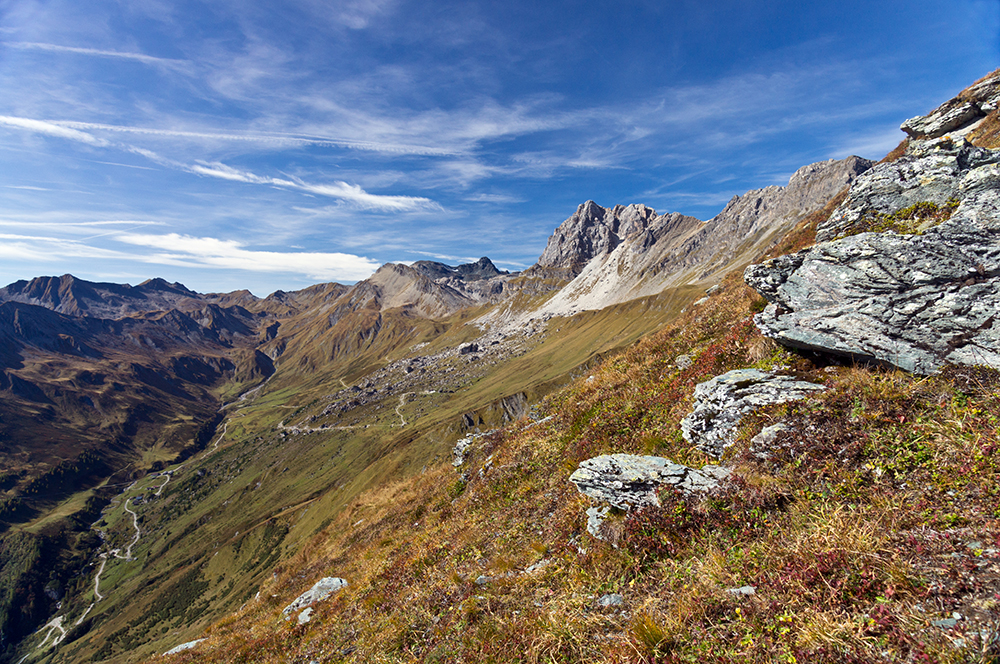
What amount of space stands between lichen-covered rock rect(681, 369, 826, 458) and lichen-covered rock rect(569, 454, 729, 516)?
1986mm

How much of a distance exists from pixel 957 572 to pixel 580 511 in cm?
679

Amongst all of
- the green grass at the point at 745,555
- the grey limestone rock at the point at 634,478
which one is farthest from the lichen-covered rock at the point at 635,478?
the green grass at the point at 745,555

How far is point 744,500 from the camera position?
24.3 feet

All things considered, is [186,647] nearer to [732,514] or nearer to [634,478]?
[634,478]

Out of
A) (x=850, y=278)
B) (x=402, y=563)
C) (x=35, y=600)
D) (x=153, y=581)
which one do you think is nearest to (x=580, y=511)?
(x=402, y=563)

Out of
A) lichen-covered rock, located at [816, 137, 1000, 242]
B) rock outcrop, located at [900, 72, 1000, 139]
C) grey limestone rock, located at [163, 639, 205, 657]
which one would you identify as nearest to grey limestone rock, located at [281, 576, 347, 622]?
grey limestone rock, located at [163, 639, 205, 657]

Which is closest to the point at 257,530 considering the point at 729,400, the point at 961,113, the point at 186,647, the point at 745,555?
the point at 186,647

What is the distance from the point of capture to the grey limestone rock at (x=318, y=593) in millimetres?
15766

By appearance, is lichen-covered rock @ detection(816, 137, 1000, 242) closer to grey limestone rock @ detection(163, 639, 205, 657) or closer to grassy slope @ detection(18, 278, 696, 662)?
grey limestone rock @ detection(163, 639, 205, 657)

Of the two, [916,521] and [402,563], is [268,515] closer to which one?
[402,563]

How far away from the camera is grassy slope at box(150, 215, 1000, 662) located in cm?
479

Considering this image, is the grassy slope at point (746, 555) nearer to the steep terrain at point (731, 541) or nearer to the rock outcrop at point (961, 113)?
the steep terrain at point (731, 541)

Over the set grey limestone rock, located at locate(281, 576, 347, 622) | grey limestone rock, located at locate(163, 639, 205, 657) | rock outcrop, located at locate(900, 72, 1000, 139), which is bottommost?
grey limestone rock, located at locate(163, 639, 205, 657)

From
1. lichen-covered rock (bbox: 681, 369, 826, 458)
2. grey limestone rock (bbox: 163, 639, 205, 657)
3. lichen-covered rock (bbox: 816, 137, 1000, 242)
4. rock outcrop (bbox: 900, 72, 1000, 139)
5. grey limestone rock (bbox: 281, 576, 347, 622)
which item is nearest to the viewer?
lichen-covered rock (bbox: 681, 369, 826, 458)
